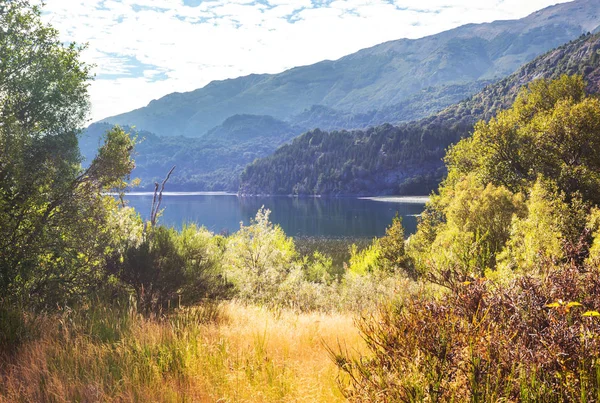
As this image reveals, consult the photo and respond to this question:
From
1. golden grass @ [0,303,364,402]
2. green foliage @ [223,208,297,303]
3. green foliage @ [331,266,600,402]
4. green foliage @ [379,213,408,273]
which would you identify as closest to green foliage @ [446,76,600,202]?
green foliage @ [379,213,408,273]

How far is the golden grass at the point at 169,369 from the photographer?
4.39 metres

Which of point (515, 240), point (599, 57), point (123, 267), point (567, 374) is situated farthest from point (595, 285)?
point (599, 57)

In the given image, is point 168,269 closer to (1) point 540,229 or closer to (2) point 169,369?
(2) point 169,369

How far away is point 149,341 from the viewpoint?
19.9 ft

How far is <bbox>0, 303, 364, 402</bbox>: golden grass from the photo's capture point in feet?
14.4

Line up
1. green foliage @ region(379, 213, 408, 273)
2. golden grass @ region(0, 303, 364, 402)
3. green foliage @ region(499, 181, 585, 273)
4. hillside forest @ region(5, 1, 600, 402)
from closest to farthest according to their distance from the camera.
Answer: hillside forest @ region(5, 1, 600, 402), golden grass @ region(0, 303, 364, 402), green foliage @ region(499, 181, 585, 273), green foliage @ region(379, 213, 408, 273)

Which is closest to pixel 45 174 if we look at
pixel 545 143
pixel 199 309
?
pixel 199 309

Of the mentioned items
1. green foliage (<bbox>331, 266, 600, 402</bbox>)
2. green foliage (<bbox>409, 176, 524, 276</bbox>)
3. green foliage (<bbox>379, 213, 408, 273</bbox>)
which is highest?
green foliage (<bbox>331, 266, 600, 402</bbox>)

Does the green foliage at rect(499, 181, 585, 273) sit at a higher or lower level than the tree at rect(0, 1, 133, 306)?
lower

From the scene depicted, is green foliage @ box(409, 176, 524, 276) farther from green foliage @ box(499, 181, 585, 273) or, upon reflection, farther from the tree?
the tree

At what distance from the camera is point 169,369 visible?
5.30 meters

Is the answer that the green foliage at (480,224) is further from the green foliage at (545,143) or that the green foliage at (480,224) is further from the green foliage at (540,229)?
the green foliage at (540,229)

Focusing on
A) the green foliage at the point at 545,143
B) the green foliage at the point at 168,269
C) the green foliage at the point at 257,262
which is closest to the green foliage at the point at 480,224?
the green foliage at the point at 545,143

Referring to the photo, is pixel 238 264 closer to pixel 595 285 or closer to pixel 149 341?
pixel 149 341
